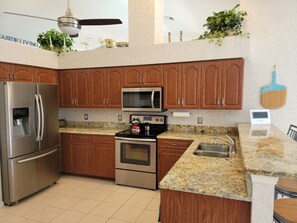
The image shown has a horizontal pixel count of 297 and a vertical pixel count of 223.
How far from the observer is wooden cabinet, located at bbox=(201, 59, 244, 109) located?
3.24 meters

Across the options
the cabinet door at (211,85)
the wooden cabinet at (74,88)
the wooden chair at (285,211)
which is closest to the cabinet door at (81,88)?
the wooden cabinet at (74,88)

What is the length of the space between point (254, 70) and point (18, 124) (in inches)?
148

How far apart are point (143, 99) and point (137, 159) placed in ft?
3.44

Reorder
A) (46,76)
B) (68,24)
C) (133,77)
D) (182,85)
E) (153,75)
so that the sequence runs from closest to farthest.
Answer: (68,24) < (182,85) < (153,75) < (133,77) < (46,76)

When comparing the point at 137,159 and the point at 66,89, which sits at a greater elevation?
the point at 66,89

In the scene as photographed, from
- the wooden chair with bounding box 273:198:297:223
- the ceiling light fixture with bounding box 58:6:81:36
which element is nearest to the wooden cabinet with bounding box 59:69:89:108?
the ceiling light fixture with bounding box 58:6:81:36

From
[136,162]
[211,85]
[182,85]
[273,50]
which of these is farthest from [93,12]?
[273,50]

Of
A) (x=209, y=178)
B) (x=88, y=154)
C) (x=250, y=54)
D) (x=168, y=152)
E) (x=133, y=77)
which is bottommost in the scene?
(x=88, y=154)

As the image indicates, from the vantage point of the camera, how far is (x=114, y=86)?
13.1ft

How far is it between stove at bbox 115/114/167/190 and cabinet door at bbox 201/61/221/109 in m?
1.00

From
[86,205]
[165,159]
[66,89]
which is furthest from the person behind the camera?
[66,89]

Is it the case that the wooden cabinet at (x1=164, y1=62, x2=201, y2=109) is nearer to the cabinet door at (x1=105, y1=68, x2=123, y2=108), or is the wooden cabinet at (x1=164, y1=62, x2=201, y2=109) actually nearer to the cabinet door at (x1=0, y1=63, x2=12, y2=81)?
the cabinet door at (x1=105, y1=68, x2=123, y2=108)

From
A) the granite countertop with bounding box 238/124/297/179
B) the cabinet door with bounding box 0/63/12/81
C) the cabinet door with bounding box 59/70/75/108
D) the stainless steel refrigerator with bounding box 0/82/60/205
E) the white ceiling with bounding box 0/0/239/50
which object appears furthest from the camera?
the white ceiling with bounding box 0/0/239/50

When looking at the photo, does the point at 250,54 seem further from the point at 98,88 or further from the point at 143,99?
the point at 98,88
